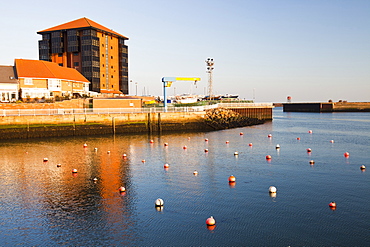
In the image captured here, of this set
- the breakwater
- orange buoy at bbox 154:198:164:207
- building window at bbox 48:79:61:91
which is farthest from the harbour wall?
orange buoy at bbox 154:198:164:207

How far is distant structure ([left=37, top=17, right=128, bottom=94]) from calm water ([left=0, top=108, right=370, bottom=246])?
6875cm

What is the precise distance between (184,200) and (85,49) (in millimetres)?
91570

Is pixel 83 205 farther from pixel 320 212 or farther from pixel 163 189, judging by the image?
pixel 320 212

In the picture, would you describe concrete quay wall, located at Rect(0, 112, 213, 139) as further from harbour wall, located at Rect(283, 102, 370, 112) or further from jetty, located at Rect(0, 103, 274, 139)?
harbour wall, located at Rect(283, 102, 370, 112)

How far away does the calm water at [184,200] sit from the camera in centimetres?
1522

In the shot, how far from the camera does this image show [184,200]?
20.3 meters

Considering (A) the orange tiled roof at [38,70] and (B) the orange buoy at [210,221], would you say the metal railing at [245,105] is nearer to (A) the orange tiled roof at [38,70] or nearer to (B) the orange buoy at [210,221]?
(A) the orange tiled roof at [38,70]

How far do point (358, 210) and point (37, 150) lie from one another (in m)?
36.3

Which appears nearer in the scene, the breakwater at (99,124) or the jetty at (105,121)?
the breakwater at (99,124)

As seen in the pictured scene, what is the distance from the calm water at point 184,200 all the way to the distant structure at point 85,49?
6875 centimetres

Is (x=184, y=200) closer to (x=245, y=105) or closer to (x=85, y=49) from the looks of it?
(x=245, y=105)

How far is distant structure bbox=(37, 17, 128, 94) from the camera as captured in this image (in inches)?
3996

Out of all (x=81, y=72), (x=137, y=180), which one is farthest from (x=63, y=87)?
(x=137, y=180)

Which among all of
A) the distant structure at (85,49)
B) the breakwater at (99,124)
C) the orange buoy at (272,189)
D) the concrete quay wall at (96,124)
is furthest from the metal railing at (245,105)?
the orange buoy at (272,189)
